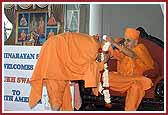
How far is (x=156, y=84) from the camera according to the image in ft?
10.4

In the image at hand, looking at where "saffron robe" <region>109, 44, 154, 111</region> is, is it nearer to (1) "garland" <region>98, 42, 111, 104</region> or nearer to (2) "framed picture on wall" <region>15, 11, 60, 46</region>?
(1) "garland" <region>98, 42, 111, 104</region>

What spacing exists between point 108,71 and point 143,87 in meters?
0.33

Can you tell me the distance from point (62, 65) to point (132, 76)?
65cm

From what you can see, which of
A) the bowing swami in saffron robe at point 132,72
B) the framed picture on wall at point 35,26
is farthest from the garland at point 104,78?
the framed picture on wall at point 35,26

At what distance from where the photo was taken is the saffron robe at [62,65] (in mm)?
2936

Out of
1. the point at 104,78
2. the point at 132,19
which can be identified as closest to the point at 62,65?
the point at 104,78

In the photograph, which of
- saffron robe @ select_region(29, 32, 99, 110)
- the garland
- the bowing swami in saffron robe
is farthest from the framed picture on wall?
the bowing swami in saffron robe

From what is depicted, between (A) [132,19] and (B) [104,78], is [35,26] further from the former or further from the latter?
(A) [132,19]

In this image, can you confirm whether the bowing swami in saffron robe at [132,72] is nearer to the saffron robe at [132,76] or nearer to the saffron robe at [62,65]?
the saffron robe at [132,76]

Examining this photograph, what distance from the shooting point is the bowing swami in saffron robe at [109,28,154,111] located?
3.12m

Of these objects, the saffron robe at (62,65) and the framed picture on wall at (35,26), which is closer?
the saffron robe at (62,65)

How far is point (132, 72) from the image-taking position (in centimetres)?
323

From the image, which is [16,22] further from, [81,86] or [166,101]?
[166,101]

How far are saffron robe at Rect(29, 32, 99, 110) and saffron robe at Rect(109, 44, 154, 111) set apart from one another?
0.27m
